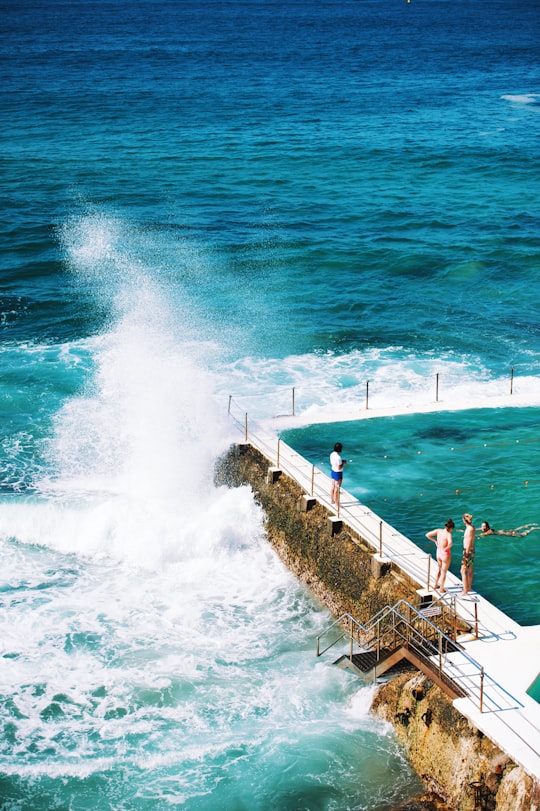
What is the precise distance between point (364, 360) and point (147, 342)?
7.10 metres

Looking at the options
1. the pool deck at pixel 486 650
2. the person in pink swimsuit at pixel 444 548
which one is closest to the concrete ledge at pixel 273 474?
the pool deck at pixel 486 650

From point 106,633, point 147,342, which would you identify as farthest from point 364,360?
point 106,633

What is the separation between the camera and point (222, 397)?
2623 centimetres

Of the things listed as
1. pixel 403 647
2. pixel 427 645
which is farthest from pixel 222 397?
pixel 427 645

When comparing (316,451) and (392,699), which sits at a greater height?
(316,451)

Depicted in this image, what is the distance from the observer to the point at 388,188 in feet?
167

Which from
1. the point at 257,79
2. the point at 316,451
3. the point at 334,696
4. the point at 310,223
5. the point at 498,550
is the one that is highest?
the point at 257,79

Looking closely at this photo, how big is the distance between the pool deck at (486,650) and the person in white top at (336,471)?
257mm

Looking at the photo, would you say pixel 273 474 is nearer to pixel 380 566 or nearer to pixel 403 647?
pixel 380 566

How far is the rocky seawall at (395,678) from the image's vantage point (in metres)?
12.2

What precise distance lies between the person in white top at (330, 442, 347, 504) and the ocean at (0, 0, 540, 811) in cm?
147

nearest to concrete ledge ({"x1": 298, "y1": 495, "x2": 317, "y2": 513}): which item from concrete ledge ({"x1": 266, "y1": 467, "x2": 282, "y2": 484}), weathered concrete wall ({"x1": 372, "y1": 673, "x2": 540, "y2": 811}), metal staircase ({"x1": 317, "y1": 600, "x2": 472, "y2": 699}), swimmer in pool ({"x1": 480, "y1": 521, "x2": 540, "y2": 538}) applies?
concrete ledge ({"x1": 266, "y1": 467, "x2": 282, "y2": 484})

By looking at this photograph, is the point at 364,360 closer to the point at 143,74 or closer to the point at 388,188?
the point at 388,188

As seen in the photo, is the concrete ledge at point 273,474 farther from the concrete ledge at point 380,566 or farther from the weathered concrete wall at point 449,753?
the weathered concrete wall at point 449,753
